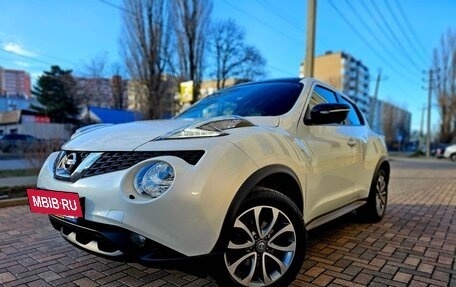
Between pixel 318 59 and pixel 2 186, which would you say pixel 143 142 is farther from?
pixel 318 59

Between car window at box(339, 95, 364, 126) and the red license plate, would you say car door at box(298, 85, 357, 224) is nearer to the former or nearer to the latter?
car window at box(339, 95, 364, 126)

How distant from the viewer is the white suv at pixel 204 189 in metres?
1.90

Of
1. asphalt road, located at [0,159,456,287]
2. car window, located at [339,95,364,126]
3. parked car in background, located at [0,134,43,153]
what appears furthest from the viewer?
parked car in background, located at [0,134,43,153]

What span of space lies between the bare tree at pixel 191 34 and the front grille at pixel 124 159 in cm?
1933

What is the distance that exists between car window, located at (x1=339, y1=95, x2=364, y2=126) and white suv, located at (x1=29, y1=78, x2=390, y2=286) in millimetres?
1191

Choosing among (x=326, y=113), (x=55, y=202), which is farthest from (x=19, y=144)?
(x=326, y=113)

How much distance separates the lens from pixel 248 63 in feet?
112

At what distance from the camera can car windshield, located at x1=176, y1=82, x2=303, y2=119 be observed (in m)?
3.04

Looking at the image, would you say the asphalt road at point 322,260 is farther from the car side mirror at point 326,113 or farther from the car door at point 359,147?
the car side mirror at point 326,113

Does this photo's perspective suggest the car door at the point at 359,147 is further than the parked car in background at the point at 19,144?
No

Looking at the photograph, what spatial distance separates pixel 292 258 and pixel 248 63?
32.8 m

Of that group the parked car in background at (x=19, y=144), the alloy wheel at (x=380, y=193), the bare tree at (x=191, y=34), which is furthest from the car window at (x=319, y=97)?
the bare tree at (x=191, y=34)

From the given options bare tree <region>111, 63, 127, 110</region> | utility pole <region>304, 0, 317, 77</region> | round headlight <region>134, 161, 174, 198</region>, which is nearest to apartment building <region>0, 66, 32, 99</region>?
bare tree <region>111, 63, 127, 110</region>

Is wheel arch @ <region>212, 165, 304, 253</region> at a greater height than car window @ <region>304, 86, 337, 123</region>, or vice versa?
car window @ <region>304, 86, 337, 123</region>
